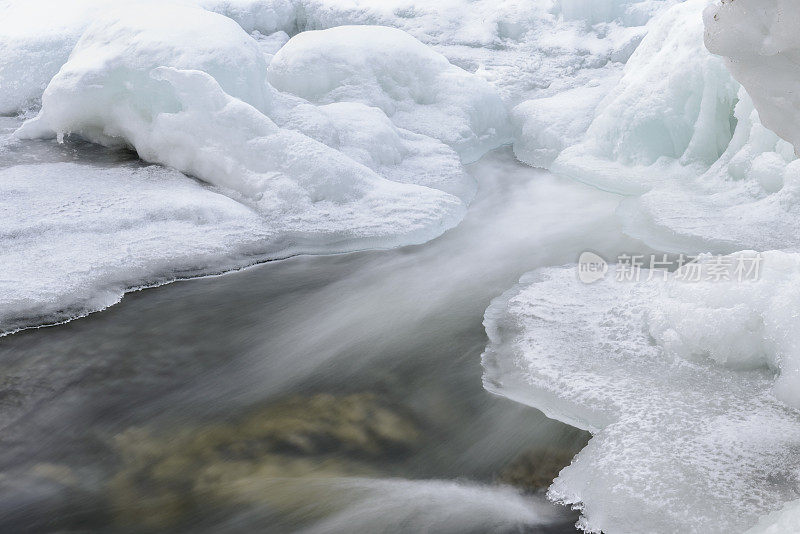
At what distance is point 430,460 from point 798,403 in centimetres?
170

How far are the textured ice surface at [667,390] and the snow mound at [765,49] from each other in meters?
0.93

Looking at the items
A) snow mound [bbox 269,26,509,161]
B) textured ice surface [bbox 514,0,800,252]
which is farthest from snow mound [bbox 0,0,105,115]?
textured ice surface [bbox 514,0,800,252]

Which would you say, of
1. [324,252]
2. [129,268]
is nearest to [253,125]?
[324,252]

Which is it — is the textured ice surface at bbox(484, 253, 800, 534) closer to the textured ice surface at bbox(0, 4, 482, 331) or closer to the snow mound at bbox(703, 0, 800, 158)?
the snow mound at bbox(703, 0, 800, 158)

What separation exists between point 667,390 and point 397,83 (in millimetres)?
6487

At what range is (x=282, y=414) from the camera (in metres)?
3.78

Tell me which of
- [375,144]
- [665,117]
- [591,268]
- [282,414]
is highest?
[665,117]

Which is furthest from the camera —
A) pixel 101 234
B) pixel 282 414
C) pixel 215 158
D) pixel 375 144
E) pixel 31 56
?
pixel 31 56

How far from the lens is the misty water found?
10.2 ft

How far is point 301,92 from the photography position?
8.93 m

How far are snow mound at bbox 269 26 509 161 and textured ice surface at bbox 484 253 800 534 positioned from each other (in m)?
4.71

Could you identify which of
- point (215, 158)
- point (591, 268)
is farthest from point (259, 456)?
point (215, 158)

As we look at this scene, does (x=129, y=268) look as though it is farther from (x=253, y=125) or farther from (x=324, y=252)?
(x=253, y=125)

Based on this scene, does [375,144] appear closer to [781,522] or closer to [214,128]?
[214,128]
